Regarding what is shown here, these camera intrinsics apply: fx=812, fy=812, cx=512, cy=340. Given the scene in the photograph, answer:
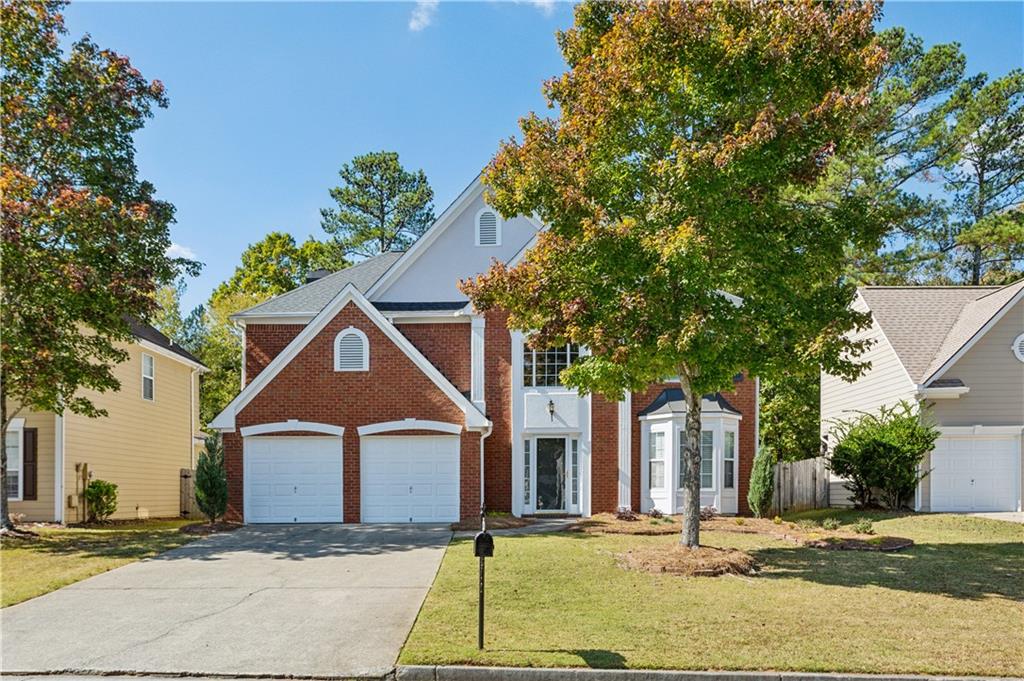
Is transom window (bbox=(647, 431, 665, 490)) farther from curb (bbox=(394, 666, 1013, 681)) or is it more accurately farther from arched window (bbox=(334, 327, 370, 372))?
curb (bbox=(394, 666, 1013, 681))

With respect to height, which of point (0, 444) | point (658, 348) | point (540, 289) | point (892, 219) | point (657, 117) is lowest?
point (0, 444)

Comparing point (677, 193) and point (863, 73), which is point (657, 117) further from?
point (863, 73)

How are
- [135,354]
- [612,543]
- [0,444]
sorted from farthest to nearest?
[135,354] → [0,444] → [612,543]

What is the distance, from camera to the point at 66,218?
1619 centimetres

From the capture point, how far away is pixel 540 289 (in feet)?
45.0

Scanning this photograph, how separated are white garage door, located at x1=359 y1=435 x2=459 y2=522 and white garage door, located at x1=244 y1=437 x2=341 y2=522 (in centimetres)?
76

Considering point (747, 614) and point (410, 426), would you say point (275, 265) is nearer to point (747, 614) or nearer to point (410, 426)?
point (410, 426)

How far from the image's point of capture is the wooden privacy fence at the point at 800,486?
2195 cm

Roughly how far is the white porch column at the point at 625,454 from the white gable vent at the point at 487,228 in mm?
5905

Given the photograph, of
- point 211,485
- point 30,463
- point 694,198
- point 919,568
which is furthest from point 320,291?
point 919,568

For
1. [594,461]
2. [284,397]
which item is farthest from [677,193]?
[284,397]

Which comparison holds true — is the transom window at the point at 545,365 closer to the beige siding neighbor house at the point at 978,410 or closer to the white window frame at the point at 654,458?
the white window frame at the point at 654,458

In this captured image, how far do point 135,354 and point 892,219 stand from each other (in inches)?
879

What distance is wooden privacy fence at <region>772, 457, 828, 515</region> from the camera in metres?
22.0
